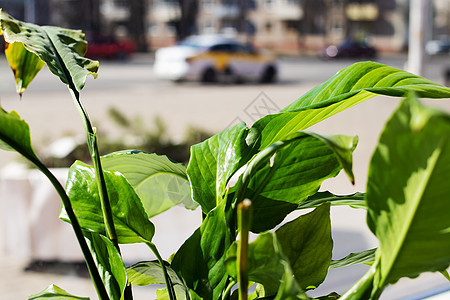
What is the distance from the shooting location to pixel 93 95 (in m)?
8.70

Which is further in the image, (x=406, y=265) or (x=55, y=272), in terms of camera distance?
(x=55, y=272)

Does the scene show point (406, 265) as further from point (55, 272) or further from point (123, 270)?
point (55, 272)

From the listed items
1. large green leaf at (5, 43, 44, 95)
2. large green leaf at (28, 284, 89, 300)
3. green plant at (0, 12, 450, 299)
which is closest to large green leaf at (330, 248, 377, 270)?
green plant at (0, 12, 450, 299)

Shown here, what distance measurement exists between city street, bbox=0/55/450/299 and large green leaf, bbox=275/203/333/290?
0.95 feet

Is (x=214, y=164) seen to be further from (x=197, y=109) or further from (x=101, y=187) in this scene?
(x=197, y=109)

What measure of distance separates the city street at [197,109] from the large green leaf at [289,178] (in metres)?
0.26

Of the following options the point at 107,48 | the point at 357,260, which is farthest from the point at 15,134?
the point at 107,48

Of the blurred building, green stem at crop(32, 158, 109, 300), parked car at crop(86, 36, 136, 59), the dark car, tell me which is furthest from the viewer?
the blurred building

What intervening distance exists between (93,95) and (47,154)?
564 cm

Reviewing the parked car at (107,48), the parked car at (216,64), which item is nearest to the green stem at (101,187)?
the parked car at (216,64)

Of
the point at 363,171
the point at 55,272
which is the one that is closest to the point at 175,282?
the point at 55,272

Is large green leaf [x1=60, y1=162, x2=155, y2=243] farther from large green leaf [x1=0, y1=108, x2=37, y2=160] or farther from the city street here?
the city street

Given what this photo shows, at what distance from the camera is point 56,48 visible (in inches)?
21.5

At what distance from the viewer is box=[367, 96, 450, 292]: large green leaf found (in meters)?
0.30
